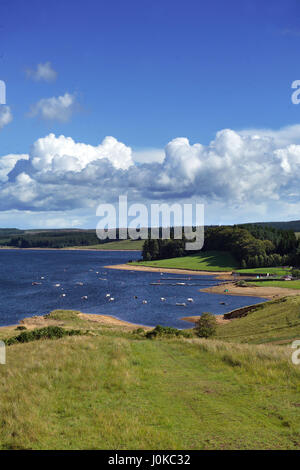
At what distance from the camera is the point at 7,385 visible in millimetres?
16953

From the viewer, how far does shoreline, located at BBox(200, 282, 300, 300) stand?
103875mm

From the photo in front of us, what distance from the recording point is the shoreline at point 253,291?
10388 cm

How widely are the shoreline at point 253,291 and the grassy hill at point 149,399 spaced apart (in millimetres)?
84324

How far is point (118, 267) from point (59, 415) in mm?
181476

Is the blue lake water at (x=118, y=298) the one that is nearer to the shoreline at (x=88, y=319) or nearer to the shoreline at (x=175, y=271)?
the shoreline at (x=88, y=319)

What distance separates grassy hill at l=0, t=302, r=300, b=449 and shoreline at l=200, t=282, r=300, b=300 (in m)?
84.3

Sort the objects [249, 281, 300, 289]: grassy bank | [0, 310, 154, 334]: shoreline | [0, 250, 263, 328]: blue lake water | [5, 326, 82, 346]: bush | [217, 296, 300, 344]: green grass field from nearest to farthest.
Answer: [5, 326, 82, 346]: bush
[217, 296, 300, 344]: green grass field
[0, 310, 154, 334]: shoreline
[0, 250, 263, 328]: blue lake water
[249, 281, 300, 289]: grassy bank

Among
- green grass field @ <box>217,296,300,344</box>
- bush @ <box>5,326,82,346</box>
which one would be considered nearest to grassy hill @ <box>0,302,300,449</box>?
bush @ <box>5,326,82,346</box>

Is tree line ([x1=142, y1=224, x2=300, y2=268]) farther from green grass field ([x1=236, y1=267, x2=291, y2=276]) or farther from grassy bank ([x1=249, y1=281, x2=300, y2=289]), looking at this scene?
grassy bank ([x1=249, y1=281, x2=300, y2=289])

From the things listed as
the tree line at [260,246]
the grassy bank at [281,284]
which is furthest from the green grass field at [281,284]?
the tree line at [260,246]

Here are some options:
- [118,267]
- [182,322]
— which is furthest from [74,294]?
[118,267]

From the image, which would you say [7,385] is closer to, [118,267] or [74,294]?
[74,294]

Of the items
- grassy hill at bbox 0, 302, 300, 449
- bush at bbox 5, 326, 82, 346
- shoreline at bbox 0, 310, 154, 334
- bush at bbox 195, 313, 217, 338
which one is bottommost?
shoreline at bbox 0, 310, 154, 334
